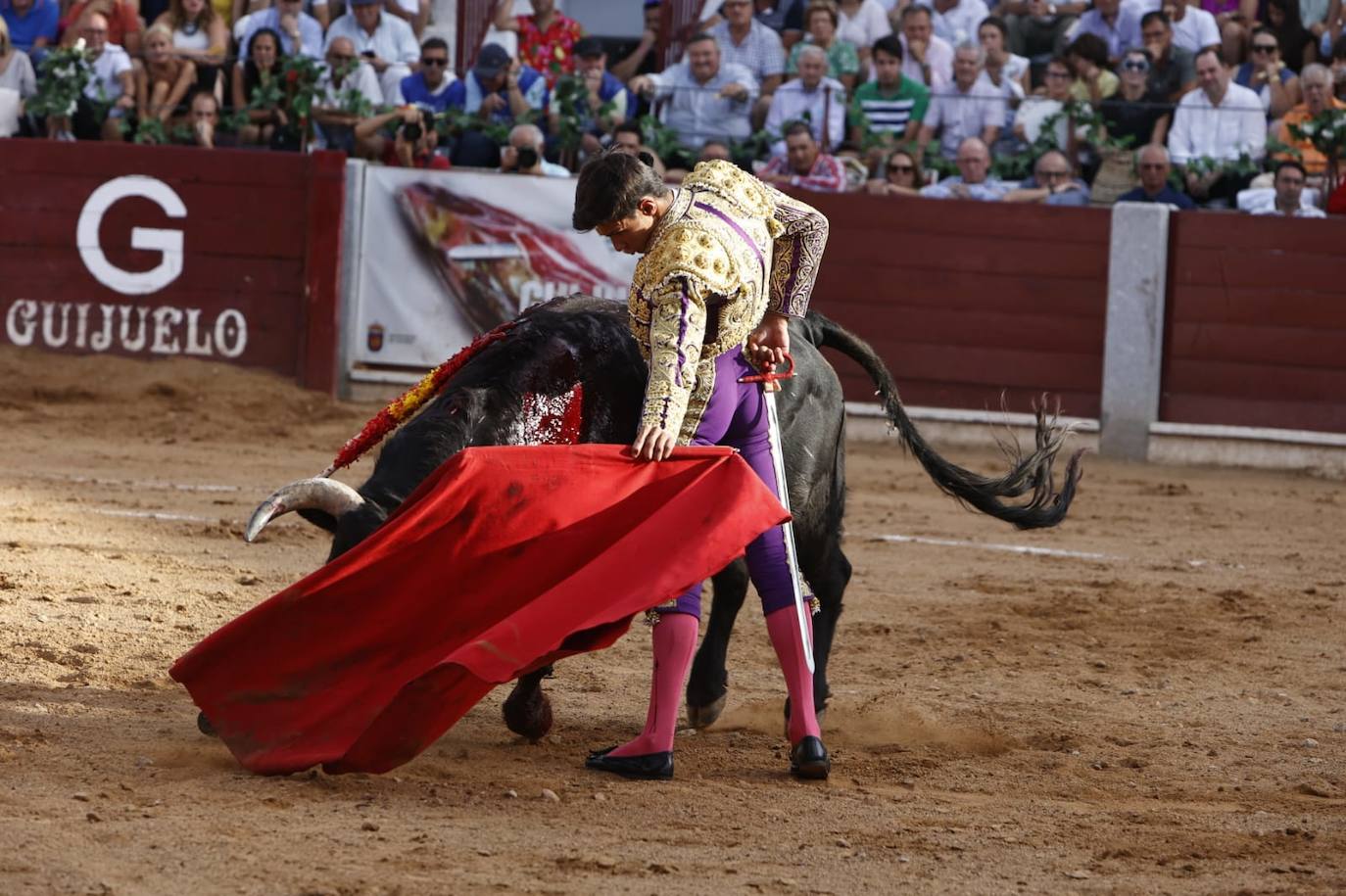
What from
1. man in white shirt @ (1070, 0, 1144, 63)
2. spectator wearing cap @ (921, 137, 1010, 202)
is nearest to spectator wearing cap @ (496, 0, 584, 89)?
spectator wearing cap @ (921, 137, 1010, 202)

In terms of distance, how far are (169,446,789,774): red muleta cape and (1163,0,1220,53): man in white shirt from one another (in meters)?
6.71

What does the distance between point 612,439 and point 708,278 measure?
73cm

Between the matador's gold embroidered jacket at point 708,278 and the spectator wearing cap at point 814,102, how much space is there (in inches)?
216

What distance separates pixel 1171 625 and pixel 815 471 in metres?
1.69

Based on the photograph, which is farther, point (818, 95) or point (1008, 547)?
point (818, 95)

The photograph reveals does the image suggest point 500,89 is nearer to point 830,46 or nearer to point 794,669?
point 830,46

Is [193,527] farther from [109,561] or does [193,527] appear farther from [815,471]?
[815,471]

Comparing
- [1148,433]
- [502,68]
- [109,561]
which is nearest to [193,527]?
[109,561]

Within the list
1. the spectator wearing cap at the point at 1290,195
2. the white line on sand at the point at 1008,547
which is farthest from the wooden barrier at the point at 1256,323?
the white line on sand at the point at 1008,547

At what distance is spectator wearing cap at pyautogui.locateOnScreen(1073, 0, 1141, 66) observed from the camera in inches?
360

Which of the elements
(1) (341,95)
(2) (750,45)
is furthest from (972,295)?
(1) (341,95)

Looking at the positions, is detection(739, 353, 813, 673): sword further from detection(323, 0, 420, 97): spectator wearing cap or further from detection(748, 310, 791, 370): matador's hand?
detection(323, 0, 420, 97): spectator wearing cap

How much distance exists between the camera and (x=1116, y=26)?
920 cm

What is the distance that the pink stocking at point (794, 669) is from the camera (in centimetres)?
325
